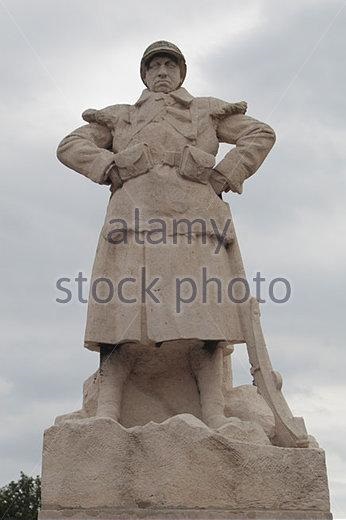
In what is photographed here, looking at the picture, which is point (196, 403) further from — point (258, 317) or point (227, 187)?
point (227, 187)

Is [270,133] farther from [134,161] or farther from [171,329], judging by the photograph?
[171,329]

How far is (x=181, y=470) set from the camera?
215 inches

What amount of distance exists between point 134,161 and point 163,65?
3.51 feet

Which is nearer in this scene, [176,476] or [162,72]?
[176,476]

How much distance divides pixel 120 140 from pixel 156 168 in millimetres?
534

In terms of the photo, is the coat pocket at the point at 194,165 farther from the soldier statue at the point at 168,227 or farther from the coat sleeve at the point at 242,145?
the coat sleeve at the point at 242,145

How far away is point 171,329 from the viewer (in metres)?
6.11

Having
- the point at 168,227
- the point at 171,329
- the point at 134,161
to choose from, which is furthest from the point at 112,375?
the point at 134,161

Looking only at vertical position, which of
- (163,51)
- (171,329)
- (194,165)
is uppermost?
(163,51)

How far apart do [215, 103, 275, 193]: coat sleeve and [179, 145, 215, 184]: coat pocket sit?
16 centimetres

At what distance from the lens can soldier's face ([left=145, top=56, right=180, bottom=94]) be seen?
23.4 ft

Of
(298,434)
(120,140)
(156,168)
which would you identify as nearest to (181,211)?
(156,168)

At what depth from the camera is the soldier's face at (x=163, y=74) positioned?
7.13 meters

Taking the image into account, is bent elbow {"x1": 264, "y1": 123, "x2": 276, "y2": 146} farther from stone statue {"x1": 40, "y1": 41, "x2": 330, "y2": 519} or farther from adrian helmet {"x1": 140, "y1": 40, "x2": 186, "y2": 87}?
adrian helmet {"x1": 140, "y1": 40, "x2": 186, "y2": 87}
